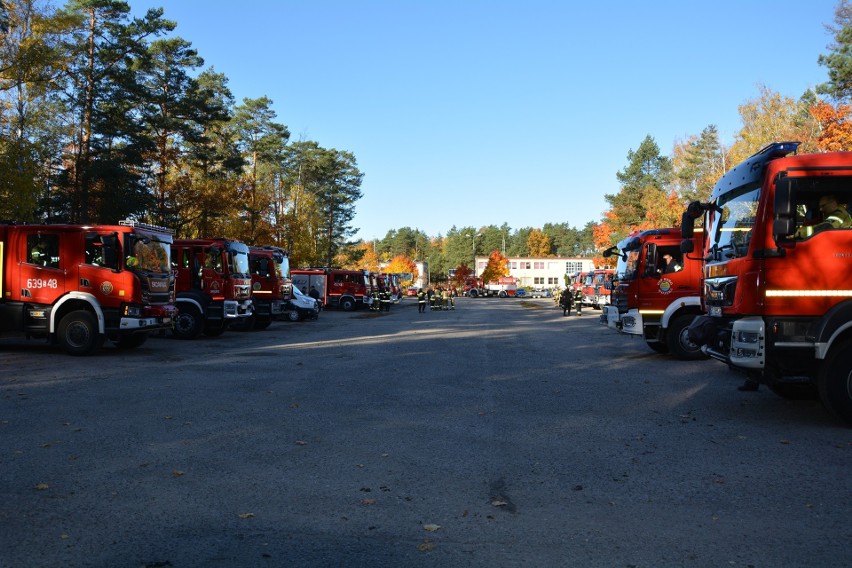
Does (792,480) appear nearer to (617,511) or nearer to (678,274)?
(617,511)

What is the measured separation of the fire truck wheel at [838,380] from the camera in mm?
7660

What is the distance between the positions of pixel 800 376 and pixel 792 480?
273cm

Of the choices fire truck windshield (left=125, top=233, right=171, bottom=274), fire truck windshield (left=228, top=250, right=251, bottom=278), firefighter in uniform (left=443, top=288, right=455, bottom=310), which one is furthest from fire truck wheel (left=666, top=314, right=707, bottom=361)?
firefighter in uniform (left=443, top=288, right=455, bottom=310)

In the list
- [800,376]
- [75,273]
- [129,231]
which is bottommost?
[800,376]

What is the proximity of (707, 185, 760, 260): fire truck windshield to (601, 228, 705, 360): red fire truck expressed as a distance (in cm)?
499

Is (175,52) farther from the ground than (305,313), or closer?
farther from the ground

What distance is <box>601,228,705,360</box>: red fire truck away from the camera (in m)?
14.9

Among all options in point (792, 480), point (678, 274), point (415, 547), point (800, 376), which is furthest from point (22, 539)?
point (678, 274)

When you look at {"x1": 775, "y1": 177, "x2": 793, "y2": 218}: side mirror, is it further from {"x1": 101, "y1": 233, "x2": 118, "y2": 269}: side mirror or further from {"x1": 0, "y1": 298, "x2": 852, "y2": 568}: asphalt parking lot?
{"x1": 101, "y1": 233, "x2": 118, "y2": 269}: side mirror

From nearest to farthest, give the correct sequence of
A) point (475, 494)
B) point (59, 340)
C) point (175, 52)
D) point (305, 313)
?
point (475, 494) < point (59, 340) < point (305, 313) < point (175, 52)

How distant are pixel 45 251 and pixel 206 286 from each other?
229 inches

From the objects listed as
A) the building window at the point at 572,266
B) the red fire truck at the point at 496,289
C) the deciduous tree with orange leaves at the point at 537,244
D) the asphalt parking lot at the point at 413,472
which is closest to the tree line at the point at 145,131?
the asphalt parking lot at the point at 413,472

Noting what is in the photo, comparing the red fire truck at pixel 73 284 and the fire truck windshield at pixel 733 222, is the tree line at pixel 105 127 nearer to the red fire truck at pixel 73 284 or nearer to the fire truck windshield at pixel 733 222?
the red fire truck at pixel 73 284

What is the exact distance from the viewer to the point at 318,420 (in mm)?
8062
